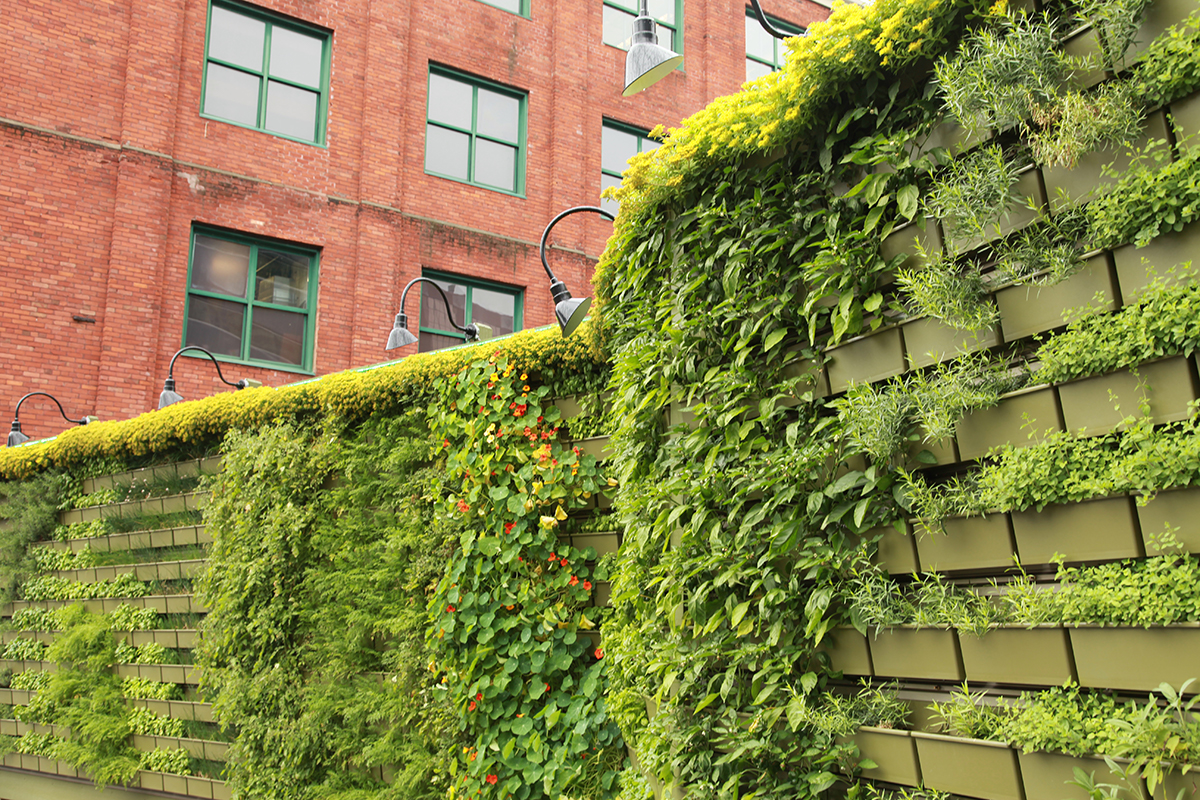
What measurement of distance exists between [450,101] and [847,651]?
1400cm

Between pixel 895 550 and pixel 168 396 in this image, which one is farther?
pixel 168 396

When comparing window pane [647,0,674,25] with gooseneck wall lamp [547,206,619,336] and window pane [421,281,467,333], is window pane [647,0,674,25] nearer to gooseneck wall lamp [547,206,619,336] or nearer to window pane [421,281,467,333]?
window pane [421,281,467,333]

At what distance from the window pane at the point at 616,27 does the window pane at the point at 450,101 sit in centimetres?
341

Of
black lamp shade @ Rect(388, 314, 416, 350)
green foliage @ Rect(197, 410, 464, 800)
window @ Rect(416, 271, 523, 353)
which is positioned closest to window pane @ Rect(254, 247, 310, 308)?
window @ Rect(416, 271, 523, 353)

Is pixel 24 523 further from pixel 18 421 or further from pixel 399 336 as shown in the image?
pixel 399 336

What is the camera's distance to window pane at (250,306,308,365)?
41.0ft

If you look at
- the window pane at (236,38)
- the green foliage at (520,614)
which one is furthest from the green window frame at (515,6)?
the green foliage at (520,614)

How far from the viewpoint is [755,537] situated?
301cm

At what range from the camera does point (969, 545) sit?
2.51 meters

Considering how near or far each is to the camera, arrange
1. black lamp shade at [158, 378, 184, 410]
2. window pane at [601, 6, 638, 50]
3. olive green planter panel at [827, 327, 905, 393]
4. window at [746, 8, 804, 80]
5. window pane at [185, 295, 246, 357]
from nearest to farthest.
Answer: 1. olive green planter panel at [827, 327, 905, 393]
2. black lamp shade at [158, 378, 184, 410]
3. window pane at [185, 295, 246, 357]
4. window pane at [601, 6, 638, 50]
5. window at [746, 8, 804, 80]

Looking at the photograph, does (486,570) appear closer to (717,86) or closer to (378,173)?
(378,173)

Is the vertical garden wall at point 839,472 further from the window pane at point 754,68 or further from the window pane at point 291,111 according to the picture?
the window pane at point 754,68

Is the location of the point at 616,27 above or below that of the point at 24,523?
above

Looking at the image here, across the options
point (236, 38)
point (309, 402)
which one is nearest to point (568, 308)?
point (309, 402)
